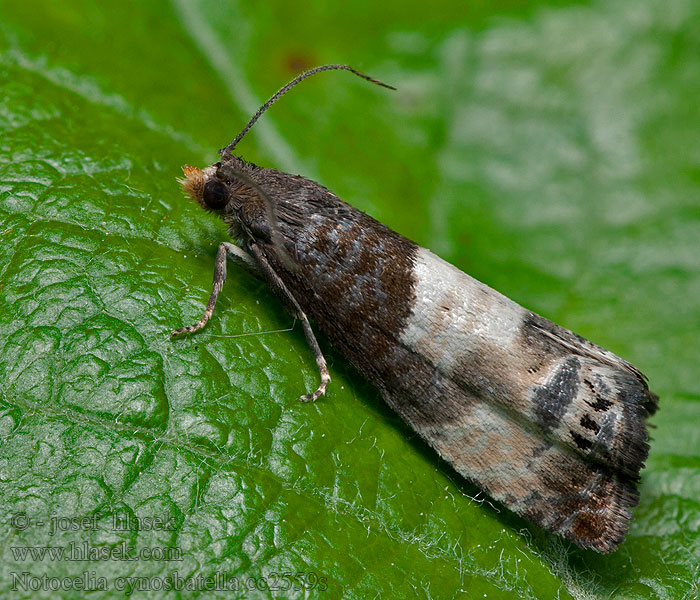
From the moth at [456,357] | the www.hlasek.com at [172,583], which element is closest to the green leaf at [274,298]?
the www.hlasek.com at [172,583]

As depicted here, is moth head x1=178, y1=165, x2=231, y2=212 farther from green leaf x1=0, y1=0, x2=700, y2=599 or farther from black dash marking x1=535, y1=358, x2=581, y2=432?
black dash marking x1=535, y1=358, x2=581, y2=432

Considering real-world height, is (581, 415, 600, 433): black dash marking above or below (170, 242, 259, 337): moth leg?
above

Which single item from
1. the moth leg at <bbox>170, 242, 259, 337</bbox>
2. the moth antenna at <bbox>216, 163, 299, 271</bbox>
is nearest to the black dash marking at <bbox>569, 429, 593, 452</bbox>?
the moth antenna at <bbox>216, 163, 299, 271</bbox>

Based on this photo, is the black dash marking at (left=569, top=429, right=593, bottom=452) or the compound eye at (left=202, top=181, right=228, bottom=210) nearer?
the black dash marking at (left=569, top=429, right=593, bottom=452)

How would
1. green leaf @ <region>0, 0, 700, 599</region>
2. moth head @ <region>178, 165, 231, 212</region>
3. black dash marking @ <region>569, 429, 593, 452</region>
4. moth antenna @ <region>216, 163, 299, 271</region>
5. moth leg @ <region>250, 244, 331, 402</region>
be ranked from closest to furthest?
green leaf @ <region>0, 0, 700, 599</region>, black dash marking @ <region>569, 429, 593, 452</region>, moth leg @ <region>250, 244, 331, 402</region>, moth antenna @ <region>216, 163, 299, 271</region>, moth head @ <region>178, 165, 231, 212</region>

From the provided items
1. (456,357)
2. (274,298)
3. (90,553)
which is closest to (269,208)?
(274,298)

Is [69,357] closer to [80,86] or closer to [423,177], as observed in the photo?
[80,86]

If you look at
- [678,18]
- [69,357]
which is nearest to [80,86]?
[69,357]

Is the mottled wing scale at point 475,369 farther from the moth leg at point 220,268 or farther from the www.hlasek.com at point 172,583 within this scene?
the www.hlasek.com at point 172,583
